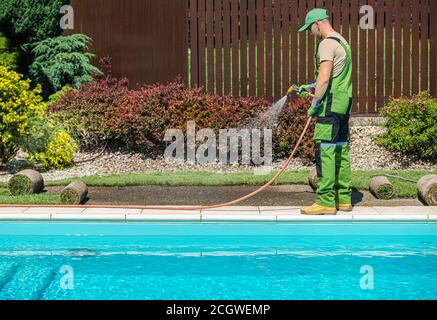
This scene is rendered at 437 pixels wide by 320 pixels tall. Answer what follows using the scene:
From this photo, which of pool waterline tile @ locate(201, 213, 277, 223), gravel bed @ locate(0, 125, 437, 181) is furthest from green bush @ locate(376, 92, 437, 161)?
pool waterline tile @ locate(201, 213, 277, 223)

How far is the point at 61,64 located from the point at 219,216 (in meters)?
6.01

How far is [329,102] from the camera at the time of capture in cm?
735

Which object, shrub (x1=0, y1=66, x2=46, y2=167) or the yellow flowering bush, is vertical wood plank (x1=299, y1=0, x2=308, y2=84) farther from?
shrub (x1=0, y1=66, x2=46, y2=167)

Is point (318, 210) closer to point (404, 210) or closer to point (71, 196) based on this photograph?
point (404, 210)

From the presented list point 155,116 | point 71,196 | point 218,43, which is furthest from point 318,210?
point 218,43

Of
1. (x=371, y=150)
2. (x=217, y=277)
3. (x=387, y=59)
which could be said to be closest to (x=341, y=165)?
(x=217, y=277)

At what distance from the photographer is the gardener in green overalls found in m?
7.24

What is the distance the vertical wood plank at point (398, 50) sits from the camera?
488 inches

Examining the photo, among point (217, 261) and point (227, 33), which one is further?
point (227, 33)

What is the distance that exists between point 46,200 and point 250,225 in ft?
7.53

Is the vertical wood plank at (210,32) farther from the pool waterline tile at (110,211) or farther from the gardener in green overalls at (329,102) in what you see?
the pool waterline tile at (110,211)

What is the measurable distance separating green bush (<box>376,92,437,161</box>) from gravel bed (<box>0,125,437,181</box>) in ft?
0.57
